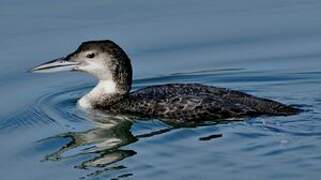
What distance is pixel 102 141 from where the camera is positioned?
1212 cm

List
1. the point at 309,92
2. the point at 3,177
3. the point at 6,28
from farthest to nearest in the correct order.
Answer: the point at 6,28, the point at 309,92, the point at 3,177

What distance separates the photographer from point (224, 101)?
12.5 metres

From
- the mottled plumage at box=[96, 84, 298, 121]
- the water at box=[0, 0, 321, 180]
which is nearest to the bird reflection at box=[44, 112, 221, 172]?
the water at box=[0, 0, 321, 180]

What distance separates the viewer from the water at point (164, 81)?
11047 mm

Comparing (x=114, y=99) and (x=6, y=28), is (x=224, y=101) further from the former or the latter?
(x=6, y=28)

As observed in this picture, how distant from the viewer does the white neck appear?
13273mm

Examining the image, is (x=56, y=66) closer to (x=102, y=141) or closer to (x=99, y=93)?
(x=99, y=93)

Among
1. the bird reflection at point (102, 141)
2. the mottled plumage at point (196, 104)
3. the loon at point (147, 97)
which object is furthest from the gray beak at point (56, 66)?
the mottled plumage at point (196, 104)

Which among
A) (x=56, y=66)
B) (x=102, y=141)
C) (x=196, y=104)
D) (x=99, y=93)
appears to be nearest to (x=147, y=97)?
(x=196, y=104)

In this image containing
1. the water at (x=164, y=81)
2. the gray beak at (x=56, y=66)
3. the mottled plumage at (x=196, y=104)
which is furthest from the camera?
the gray beak at (x=56, y=66)

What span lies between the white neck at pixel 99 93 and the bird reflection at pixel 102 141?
10.9 inches

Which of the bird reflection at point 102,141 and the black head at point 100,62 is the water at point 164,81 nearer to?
the bird reflection at point 102,141

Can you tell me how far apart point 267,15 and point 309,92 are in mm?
2684

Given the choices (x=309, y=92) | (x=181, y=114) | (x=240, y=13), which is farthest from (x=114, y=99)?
(x=240, y=13)
